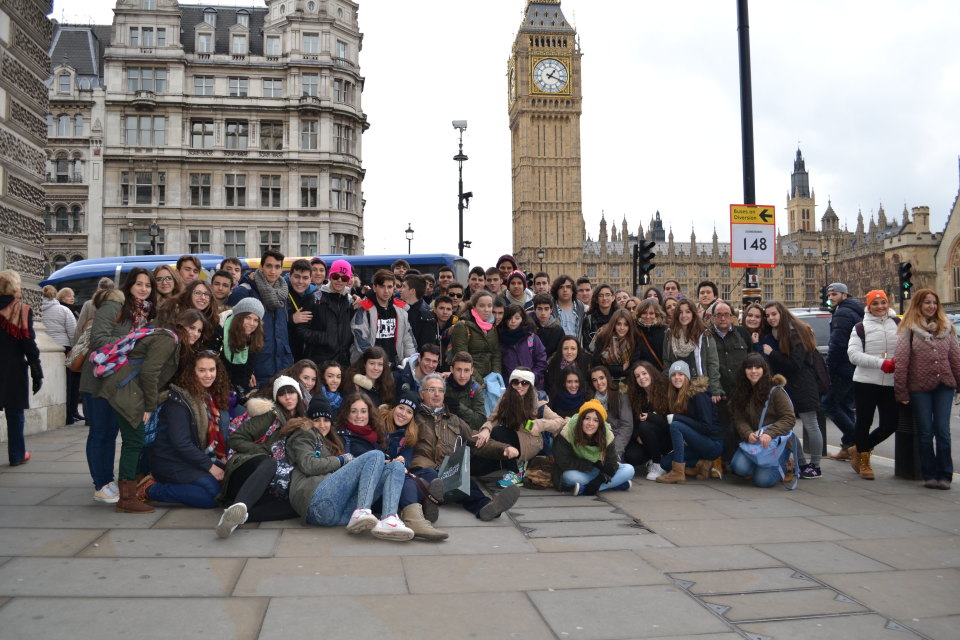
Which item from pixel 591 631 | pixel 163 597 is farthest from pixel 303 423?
pixel 591 631

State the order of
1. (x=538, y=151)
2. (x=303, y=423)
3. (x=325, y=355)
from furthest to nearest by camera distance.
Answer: (x=538, y=151), (x=325, y=355), (x=303, y=423)

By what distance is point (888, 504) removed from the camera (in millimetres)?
6570

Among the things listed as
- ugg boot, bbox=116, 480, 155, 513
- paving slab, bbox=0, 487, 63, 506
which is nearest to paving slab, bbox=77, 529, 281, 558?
ugg boot, bbox=116, 480, 155, 513

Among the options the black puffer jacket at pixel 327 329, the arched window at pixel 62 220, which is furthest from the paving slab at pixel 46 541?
the arched window at pixel 62 220

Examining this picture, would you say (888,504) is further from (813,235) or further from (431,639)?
(813,235)

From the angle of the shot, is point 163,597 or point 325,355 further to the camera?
point 325,355

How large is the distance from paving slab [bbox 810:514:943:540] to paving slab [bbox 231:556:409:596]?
3.71m

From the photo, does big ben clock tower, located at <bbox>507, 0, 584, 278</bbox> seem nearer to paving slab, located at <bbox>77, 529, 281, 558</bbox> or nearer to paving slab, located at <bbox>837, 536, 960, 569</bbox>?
paving slab, located at <bbox>837, 536, 960, 569</bbox>

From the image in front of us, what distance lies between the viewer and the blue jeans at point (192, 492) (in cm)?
560

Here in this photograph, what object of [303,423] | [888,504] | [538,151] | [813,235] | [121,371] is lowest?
[888,504]

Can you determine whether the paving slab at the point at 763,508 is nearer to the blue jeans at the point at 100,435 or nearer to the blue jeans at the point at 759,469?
the blue jeans at the point at 759,469

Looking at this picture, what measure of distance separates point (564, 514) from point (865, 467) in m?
4.08

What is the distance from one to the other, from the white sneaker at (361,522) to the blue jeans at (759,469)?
429 centimetres

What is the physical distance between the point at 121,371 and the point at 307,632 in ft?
10.1
